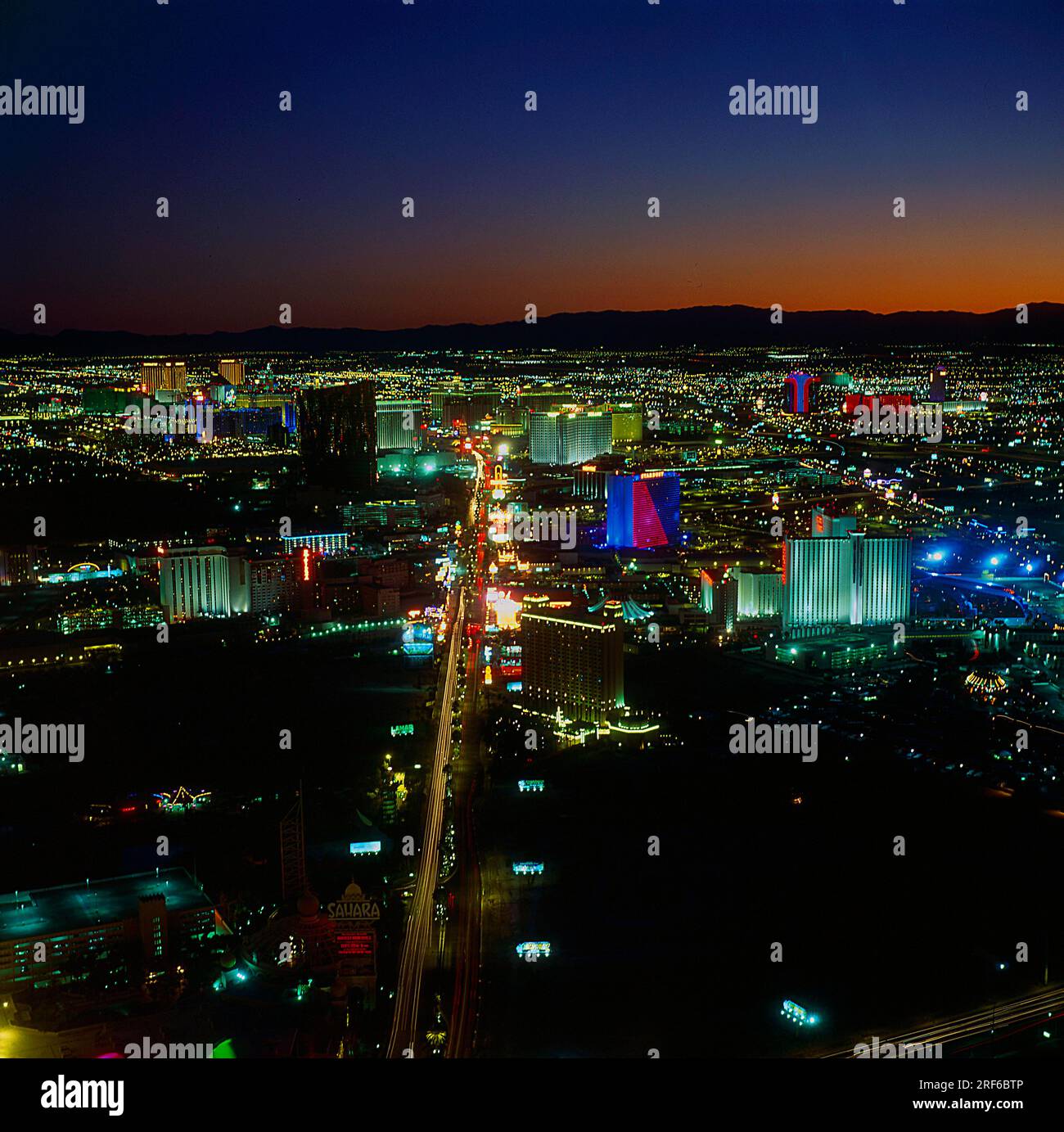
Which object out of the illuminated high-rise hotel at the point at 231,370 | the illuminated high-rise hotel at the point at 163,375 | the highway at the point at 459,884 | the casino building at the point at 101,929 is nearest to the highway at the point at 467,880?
the highway at the point at 459,884

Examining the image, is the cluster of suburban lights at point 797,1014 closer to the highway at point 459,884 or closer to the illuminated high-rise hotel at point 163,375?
the highway at point 459,884

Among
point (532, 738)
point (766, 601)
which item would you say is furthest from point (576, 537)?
point (532, 738)

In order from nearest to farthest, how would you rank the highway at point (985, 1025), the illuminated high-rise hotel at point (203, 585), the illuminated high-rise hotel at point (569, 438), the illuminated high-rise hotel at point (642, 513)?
the highway at point (985, 1025), the illuminated high-rise hotel at point (203, 585), the illuminated high-rise hotel at point (642, 513), the illuminated high-rise hotel at point (569, 438)

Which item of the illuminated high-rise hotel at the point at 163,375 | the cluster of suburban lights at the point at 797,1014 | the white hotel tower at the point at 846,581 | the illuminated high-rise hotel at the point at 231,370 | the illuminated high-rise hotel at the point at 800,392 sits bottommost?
the cluster of suburban lights at the point at 797,1014

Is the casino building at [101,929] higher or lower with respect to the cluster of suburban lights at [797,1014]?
higher

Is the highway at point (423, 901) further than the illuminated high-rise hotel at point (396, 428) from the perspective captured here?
No

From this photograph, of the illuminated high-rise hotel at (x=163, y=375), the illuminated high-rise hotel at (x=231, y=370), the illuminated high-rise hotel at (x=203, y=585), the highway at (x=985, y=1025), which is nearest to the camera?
the highway at (x=985, y=1025)

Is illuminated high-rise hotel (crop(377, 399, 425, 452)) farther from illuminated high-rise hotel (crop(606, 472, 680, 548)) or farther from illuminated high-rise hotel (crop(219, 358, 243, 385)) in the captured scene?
illuminated high-rise hotel (crop(606, 472, 680, 548))

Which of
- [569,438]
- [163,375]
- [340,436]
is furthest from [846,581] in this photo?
[163,375]
